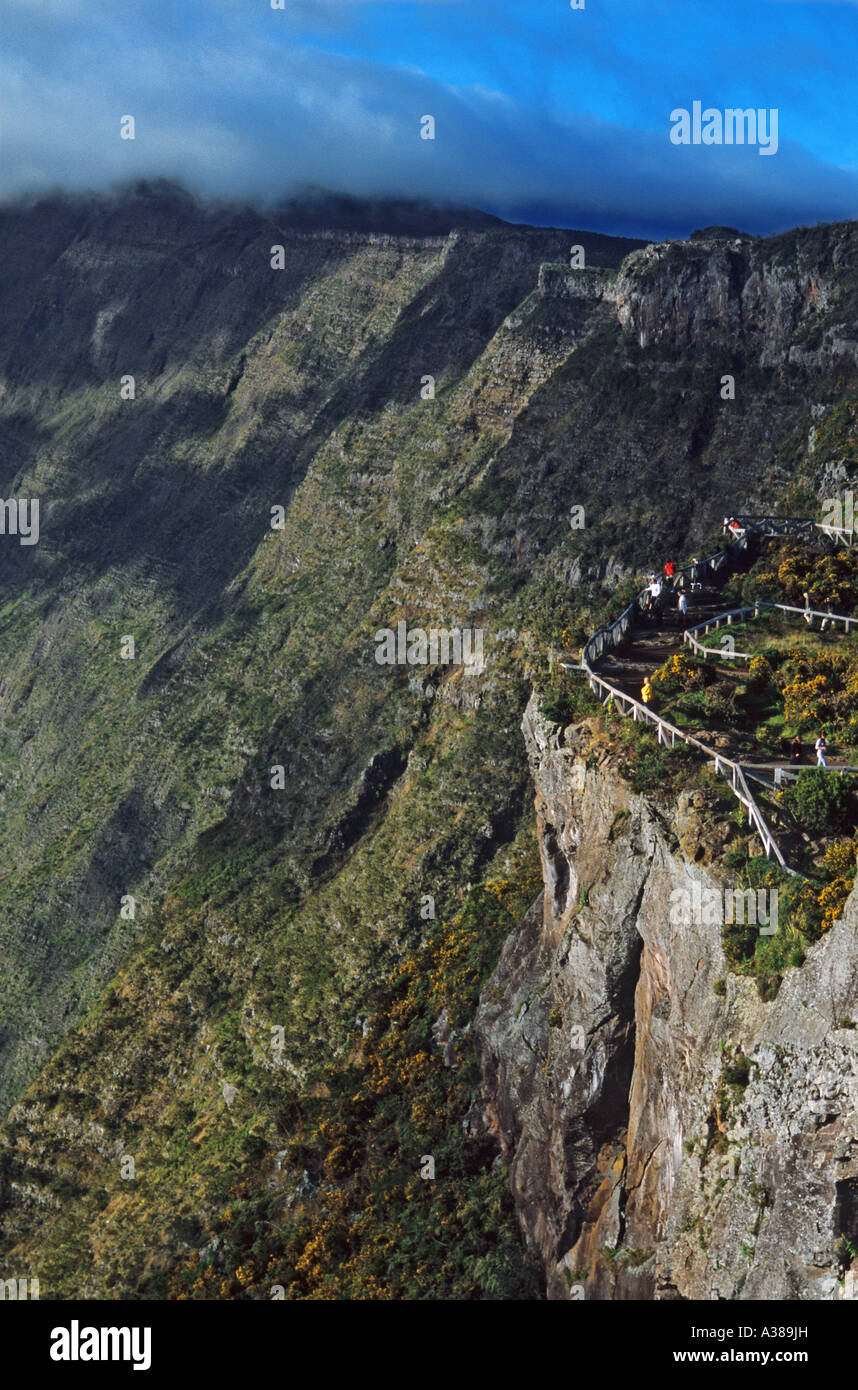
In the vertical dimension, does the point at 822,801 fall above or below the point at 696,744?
below

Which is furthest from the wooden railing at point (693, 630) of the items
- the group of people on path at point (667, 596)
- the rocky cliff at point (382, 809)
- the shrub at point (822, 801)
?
the rocky cliff at point (382, 809)

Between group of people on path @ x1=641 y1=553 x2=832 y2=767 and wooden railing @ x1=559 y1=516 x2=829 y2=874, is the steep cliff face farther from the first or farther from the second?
group of people on path @ x1=641 y1=553 x2=832 y2=767

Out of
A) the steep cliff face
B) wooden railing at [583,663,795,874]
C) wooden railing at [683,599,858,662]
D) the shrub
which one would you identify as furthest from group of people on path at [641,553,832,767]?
the shrub

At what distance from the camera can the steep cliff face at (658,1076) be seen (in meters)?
29.9

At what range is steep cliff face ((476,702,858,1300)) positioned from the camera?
29.9m

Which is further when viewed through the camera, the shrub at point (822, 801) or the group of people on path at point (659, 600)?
the group of people on path at point (659, 600)

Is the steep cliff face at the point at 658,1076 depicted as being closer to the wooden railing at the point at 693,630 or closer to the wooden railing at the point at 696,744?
the wooden railing at the point at 696,744

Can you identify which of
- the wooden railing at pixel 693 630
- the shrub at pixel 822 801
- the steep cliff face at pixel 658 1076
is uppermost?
the wooden railing at pixel 693 630

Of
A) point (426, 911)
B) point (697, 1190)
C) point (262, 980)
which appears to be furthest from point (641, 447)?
point (697, 1190)

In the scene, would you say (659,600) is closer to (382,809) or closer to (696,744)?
(696,744)

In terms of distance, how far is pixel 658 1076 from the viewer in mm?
38406

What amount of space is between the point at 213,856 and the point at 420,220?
96.7 metres

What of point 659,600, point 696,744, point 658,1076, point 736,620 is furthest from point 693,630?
point 658,1076

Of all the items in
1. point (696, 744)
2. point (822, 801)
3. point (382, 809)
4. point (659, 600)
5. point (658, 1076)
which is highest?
point (659, 600)
